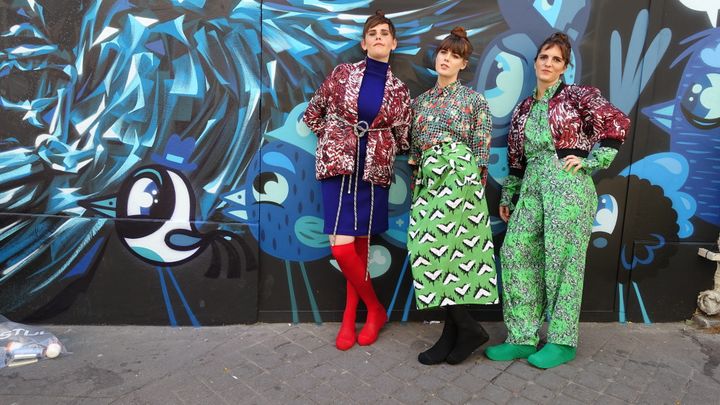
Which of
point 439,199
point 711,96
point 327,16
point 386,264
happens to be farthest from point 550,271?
point 327,16

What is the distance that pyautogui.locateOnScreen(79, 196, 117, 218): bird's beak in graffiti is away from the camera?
324 cm

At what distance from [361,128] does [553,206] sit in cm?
124

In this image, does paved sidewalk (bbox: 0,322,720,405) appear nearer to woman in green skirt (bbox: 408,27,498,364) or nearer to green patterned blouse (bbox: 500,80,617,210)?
woman in green skirt (bbox: 408,27,498,364)

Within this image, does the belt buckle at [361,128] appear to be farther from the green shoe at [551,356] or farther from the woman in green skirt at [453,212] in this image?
the green shoe at [551,356]

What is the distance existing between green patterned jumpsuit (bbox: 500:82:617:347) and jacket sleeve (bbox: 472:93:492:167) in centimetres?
27

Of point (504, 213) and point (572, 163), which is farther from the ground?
point (572, 163)

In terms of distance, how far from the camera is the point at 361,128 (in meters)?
2.92

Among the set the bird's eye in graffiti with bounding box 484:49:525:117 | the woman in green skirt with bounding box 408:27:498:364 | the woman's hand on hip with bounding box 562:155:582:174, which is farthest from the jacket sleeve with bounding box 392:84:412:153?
the woman's hand on hip with bounding box 562:155:582:174

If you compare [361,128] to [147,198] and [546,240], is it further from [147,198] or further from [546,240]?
[147,198]

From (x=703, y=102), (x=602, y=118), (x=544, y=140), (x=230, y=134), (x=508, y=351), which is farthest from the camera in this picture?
(x=703, y=102)

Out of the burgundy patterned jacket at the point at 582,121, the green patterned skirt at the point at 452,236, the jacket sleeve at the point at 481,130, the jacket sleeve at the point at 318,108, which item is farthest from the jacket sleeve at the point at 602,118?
the jacket sleeve at the point at 318,108

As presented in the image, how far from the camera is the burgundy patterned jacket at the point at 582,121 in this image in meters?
2.75

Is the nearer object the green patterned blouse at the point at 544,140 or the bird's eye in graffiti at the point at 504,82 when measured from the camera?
the green patterned blouse at the point at 544,140

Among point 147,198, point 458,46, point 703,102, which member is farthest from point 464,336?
point 703,102
